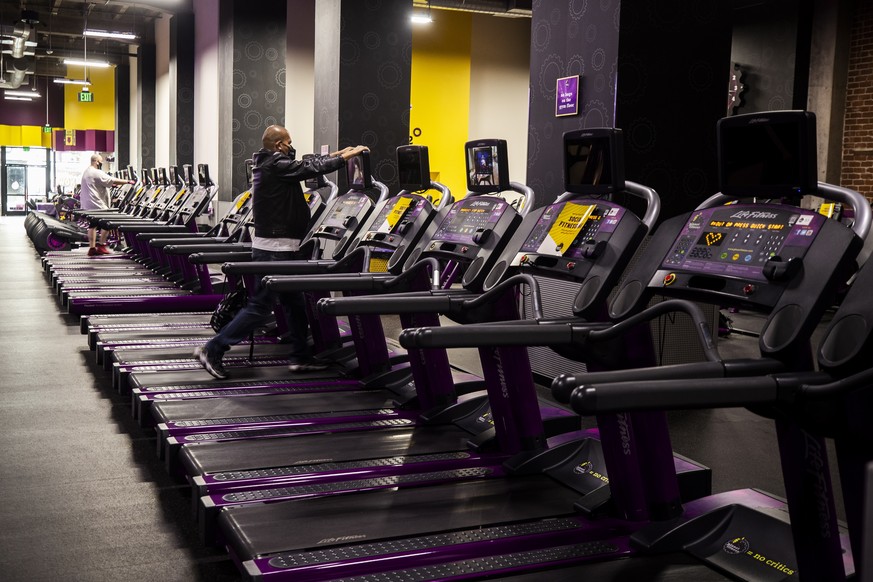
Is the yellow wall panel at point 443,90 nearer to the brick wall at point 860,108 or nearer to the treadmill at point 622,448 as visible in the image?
the brick wall at point 860,108

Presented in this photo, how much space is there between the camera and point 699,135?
5.09 meters

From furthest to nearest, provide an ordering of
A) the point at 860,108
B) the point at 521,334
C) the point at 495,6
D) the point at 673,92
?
the point at 495,6
the point at 860,108
the point at 673,92
the point at 521,334

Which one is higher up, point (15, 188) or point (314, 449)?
point (15, 188)

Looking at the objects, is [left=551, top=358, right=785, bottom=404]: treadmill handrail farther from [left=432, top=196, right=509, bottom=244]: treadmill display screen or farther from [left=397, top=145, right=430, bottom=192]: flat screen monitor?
[left=397, top=145, right=430, bottom=192]: flat screen monitor

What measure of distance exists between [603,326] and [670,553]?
0.78 metres

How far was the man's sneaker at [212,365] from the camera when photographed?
17.0ft

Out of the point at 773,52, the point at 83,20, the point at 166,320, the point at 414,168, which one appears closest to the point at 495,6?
the point at 773,52

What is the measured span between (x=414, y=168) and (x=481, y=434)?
1.65 m

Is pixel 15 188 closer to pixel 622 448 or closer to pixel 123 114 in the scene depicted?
pixel 123 114

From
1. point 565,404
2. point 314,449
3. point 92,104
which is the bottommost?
point 314,449

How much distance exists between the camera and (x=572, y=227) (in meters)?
3.35

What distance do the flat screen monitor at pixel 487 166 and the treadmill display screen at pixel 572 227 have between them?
0.55 metres

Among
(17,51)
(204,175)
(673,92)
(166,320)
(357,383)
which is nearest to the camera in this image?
(673,92)

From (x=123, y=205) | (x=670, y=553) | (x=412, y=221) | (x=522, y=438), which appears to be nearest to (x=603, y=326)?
(x=670, y=553)
